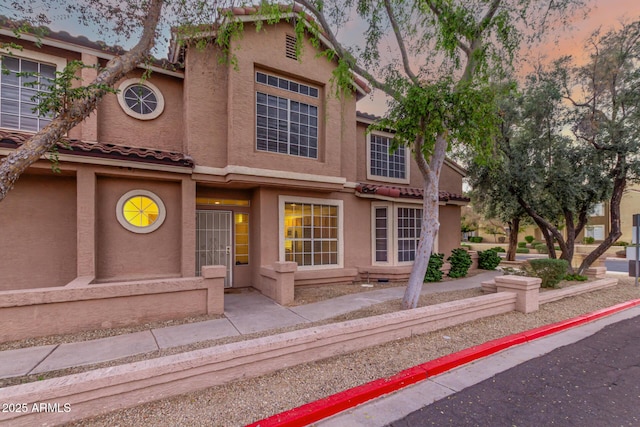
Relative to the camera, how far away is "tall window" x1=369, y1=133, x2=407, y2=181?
455 inches

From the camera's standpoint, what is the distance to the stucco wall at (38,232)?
644 centimetres

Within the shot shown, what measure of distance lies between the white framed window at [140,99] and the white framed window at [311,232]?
439cm

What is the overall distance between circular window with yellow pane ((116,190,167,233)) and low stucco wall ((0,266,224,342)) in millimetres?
2129

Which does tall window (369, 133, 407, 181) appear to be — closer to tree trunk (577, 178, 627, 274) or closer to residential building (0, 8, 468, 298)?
residential building (0, 8, 468, 298)

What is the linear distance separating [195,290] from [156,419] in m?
3.51

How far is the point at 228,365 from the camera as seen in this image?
358 centimetres

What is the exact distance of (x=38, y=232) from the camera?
6.68m

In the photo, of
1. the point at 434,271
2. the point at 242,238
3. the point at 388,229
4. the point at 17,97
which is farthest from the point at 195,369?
the point at 434,271

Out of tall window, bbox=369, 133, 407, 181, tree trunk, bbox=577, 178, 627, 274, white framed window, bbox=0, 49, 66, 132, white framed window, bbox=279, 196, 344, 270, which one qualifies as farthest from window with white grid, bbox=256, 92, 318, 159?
tree trunk, bbox=577, 178, 627, 274

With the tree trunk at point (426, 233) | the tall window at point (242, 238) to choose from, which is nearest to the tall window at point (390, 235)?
the tree trunk at point (426, 233)

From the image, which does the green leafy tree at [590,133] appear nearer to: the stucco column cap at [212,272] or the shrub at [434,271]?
the shrub at [434,271]

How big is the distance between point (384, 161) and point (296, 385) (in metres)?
9.79

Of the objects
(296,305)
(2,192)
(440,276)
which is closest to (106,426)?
(2,192)

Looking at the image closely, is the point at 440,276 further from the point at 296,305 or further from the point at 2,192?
the point at 2,192
